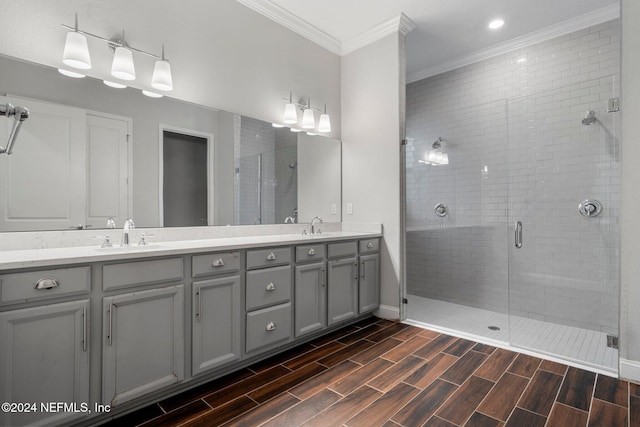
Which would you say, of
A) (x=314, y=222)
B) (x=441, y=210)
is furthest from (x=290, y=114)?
(x=441, y=210)

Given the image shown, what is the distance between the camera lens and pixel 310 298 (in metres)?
2.62

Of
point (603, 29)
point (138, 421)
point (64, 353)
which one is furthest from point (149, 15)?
point (603, 29)

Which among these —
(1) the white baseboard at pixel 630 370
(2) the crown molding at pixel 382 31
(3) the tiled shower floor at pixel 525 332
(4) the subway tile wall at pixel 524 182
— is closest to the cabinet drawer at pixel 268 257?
(3) the tiled shower floor at pixel 525 332

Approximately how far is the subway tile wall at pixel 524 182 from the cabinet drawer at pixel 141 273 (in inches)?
101

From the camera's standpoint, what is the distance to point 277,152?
3.12 meters

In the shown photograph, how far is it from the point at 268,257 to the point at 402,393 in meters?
1.21

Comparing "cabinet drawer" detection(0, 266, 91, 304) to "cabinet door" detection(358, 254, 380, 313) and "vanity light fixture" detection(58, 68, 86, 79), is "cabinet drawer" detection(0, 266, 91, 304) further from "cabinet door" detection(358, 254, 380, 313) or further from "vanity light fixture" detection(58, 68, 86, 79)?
"cabinet door" detection(358, 254, 380, 313)

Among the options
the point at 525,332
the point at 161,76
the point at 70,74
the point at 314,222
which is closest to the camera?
the point at 70,74

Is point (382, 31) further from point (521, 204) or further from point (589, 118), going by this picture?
point (521, 204)

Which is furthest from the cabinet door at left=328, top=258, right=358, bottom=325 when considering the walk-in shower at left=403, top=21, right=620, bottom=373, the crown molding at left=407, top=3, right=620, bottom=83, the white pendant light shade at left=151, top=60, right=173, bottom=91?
the crown molding at left=407, top=3, right=620, bottom=83

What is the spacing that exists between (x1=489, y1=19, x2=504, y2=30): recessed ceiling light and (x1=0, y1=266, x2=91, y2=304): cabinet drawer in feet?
12.9

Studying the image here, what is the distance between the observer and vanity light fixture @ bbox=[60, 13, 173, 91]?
6.28ft

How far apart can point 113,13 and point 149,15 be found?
9.1 inches

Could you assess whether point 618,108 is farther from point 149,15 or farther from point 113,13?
point 113,13
